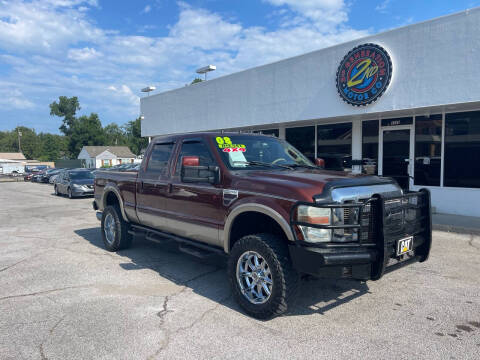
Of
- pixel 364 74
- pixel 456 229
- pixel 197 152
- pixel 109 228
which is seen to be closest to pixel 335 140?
pixel 364 74

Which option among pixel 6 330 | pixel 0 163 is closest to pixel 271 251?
pixel 6 330

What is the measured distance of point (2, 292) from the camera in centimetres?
455

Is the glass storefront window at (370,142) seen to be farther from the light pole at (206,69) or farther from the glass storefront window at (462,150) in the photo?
the light pole at (206,69)

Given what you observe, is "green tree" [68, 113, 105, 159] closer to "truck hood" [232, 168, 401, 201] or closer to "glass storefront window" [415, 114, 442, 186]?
"glass storefront window" [415, 114, 442, 186]

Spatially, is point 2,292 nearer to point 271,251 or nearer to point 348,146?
point 271,251

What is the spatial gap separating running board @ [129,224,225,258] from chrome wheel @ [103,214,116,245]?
609mm

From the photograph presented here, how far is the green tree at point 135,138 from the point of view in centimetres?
7664

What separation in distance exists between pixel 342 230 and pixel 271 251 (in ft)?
2.34

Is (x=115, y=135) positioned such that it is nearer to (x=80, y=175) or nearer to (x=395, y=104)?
(x=80, y=175)

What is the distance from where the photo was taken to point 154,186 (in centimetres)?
536

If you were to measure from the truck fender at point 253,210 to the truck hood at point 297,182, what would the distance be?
0.54 ft

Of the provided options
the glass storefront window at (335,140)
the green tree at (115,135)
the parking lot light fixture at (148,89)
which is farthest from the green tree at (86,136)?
the glass storefront window at (335,140)

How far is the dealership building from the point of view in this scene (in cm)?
884

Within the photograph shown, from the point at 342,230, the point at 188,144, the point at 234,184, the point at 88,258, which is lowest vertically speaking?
the point at 88,258
